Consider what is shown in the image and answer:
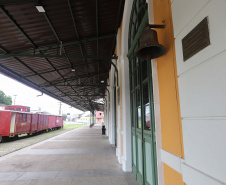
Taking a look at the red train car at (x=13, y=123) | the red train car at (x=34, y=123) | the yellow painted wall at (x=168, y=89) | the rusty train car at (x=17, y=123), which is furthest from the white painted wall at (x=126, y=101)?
the red train car at (x=34, y=123)

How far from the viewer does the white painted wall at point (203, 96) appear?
1084 mm

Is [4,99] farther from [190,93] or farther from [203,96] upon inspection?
[203,96]

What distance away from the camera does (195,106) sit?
1371 mm

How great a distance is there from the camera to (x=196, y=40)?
136 cm

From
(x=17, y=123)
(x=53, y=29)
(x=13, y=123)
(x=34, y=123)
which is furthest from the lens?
(x=34, y=123)

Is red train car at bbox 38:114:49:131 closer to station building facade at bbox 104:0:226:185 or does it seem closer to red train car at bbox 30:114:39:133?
red train car at bbox 30:114:39:133

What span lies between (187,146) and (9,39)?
648 cm

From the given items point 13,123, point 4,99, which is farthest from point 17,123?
point 4,99

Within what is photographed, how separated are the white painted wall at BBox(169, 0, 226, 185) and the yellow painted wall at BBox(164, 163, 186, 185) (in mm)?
158

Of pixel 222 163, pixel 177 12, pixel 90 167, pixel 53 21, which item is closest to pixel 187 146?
pixel 222 163

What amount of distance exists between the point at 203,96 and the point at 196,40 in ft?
1.67

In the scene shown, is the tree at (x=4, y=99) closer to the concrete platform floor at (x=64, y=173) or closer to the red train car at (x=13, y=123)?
the red train car at (x=13, y=123)

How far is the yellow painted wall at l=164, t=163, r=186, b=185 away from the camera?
168cm

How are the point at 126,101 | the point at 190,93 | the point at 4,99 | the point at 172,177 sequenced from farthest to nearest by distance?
the point at 4,99, the point at 126,101, the point at 172,177, the point at 190,93
